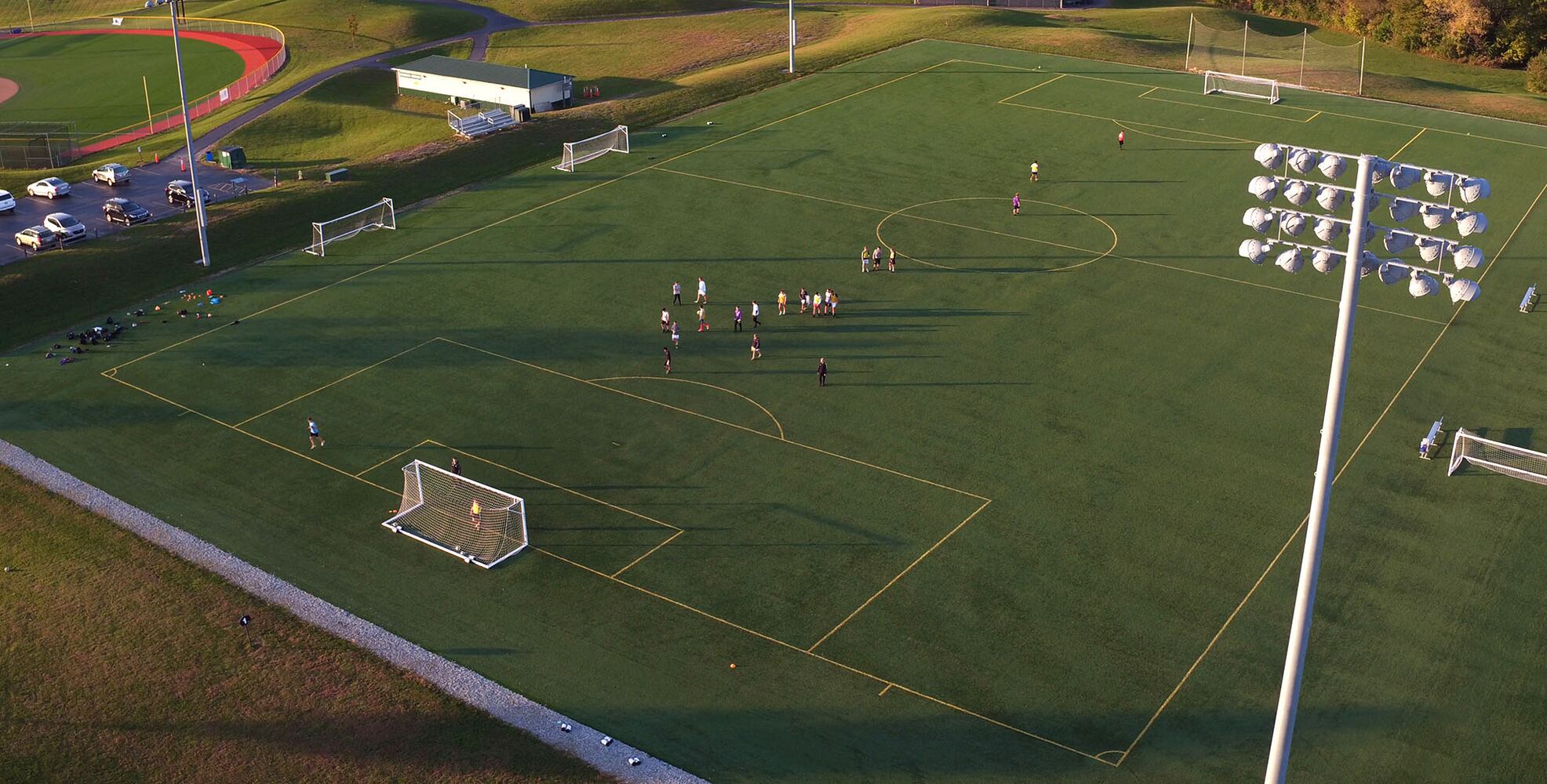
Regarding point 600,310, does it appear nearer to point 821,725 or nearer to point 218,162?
point 821,725

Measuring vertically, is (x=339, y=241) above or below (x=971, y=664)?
above

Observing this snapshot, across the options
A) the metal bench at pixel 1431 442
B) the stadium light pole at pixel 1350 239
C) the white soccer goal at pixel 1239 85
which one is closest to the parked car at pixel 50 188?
the white soccer goal at pixel 1239 85

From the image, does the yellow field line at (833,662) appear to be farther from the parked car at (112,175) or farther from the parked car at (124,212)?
Result: the parked car at (112,175)

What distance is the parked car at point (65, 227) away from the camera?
3425 inches

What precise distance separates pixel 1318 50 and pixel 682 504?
8302 cm

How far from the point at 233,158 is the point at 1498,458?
88.7 m

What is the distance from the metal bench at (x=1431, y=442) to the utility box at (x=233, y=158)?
280 feet

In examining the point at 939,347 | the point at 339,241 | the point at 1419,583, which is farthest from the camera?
the point at 339,241

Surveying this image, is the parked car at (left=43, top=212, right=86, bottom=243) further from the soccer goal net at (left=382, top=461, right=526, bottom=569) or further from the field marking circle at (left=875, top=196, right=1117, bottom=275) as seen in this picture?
the field marking circle at (left=875, top=196, right=1117, bottom=275)

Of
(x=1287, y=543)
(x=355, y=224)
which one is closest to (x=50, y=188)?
(x=355, y=224)

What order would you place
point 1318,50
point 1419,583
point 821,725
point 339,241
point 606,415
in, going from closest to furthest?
point 821,725 → point 1419,583 → point 606,415 → point 339,241 → point 1318,50

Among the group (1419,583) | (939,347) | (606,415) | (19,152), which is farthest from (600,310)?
(19,152)

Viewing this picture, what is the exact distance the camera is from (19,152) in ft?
371

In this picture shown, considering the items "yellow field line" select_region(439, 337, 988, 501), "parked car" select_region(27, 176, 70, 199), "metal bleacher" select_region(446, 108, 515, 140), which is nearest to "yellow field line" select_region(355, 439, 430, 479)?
"yellow field line" select_region(439, 337, 988, 501)
